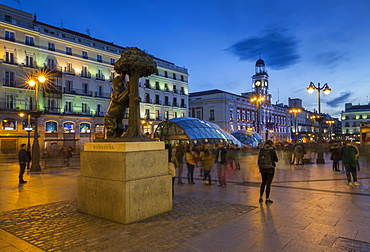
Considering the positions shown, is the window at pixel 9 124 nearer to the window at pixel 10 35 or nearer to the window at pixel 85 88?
the window at pixel 10 35

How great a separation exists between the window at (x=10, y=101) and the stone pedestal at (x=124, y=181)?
112 ft

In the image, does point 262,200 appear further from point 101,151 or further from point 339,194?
point 101,151

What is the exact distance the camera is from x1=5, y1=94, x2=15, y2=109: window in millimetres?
34062

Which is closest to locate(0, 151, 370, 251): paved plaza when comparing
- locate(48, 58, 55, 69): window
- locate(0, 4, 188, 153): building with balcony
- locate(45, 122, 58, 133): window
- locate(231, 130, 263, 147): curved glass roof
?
locate(0, 4, 188, 153): building with balcony

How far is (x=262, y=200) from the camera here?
719cm

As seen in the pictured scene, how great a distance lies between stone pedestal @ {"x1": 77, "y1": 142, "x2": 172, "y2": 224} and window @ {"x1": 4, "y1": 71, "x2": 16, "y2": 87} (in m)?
34.6

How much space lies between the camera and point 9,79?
113ft

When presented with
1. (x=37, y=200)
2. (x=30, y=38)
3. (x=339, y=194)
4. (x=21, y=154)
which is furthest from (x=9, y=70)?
(x=339, y=194)

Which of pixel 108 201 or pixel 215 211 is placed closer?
pixel 108 201

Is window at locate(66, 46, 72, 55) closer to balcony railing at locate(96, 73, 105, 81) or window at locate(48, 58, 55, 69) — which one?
window at locate(48, 58, 55, 69)

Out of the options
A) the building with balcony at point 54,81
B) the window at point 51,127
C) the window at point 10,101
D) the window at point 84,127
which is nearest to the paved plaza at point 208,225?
the building with balcony at point 54,81

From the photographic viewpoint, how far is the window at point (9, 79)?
34.1 metres

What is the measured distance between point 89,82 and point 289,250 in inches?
1709

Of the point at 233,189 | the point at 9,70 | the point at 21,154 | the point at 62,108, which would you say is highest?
the point at 9,70
